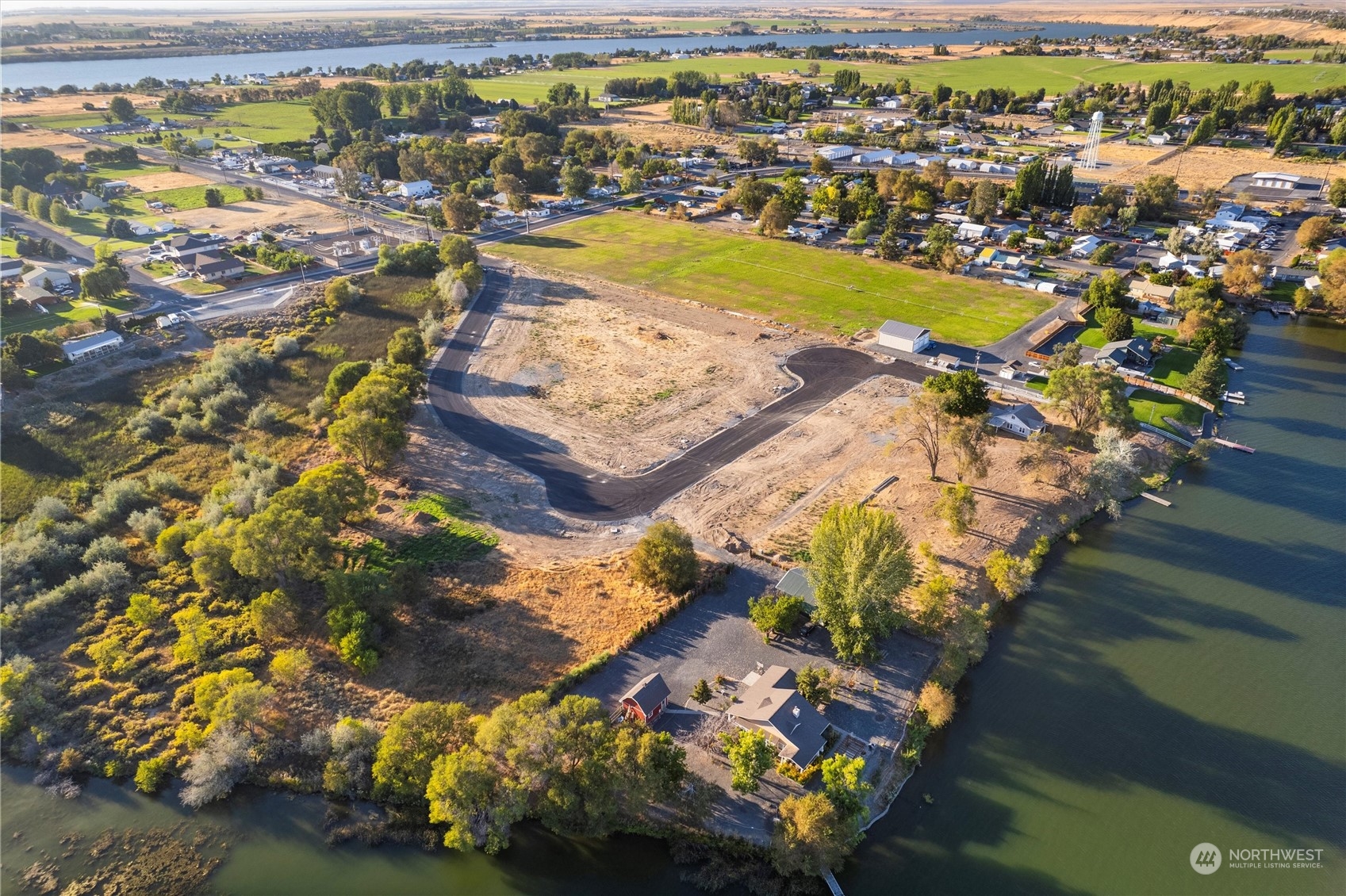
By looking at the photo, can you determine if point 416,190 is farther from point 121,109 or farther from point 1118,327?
point 121,109

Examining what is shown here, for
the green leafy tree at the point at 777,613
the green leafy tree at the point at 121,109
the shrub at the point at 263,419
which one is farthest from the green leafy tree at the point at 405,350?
the green leafy tree at the point at 121,109

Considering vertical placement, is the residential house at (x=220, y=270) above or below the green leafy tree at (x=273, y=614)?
above

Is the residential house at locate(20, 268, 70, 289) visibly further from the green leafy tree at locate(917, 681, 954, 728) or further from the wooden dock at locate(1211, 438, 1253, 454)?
the wooden dock at locate(1211, 438, 1253, 454)

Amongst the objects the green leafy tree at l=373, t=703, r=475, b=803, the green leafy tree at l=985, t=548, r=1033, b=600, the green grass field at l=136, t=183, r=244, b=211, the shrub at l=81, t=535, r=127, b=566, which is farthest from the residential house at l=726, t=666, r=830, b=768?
the green grass field at l=136, t=183, r=244, b=211

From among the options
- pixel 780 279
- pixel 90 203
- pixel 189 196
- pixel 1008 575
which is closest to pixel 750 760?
pixel 1008 575

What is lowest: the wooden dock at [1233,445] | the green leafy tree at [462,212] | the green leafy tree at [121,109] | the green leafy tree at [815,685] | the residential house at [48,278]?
the green leafy tree at [815,685]

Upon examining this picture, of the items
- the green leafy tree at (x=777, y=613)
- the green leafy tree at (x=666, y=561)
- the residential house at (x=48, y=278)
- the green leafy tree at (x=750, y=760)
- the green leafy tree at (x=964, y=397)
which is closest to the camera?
the green leafy tree at (x=750, y=760)

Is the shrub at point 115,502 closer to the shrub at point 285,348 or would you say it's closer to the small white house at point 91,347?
the shrub at point 285,348
